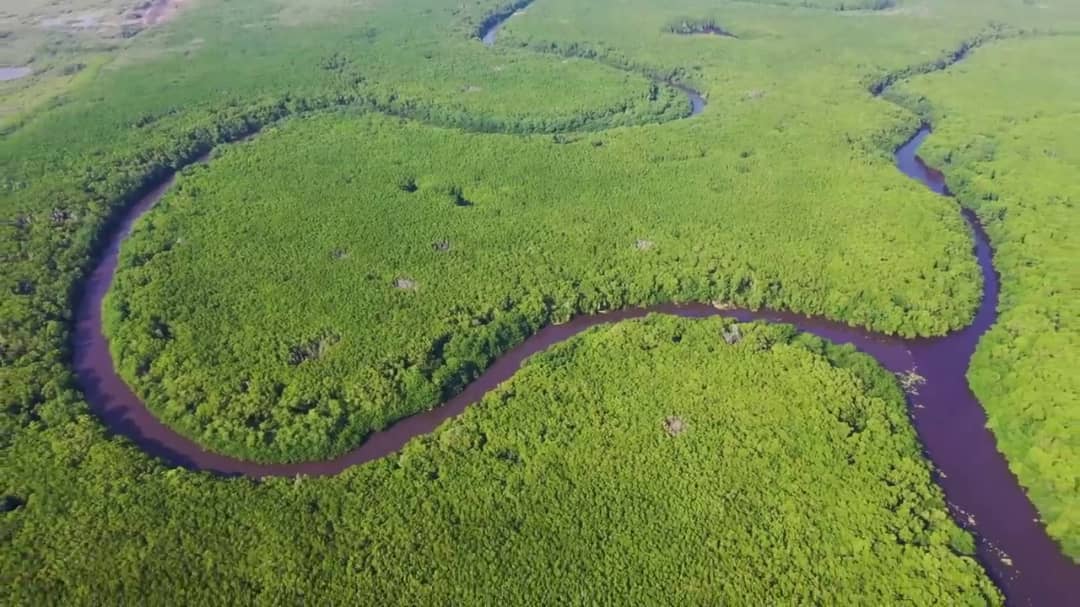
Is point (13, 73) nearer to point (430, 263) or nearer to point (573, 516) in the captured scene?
point (430, 263)

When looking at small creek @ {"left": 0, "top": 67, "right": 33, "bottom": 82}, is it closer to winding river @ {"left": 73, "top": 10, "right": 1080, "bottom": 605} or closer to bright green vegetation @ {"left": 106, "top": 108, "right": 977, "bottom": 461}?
bright green vegetation @ {"left": 106, "top": 108, "right": 977, "bottom": 461}

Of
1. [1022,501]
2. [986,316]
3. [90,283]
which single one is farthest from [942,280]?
[90,283]

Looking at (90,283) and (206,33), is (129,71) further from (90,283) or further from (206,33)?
(90,283)

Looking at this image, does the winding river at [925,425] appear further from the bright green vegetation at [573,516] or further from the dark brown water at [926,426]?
the bright green vegetation at [573,516]

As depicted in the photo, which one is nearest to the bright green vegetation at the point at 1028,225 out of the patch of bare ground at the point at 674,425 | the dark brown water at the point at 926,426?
the dark brown water at the point at 926,426

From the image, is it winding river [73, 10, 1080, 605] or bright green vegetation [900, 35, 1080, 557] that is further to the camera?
bright green vegetation [900, 35, 1080, 557]

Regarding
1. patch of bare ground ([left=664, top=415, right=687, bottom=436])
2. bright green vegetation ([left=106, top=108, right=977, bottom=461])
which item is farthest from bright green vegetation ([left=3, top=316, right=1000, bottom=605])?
bright green vegetation ([left=106, top=108, right=977, bottom=461])
